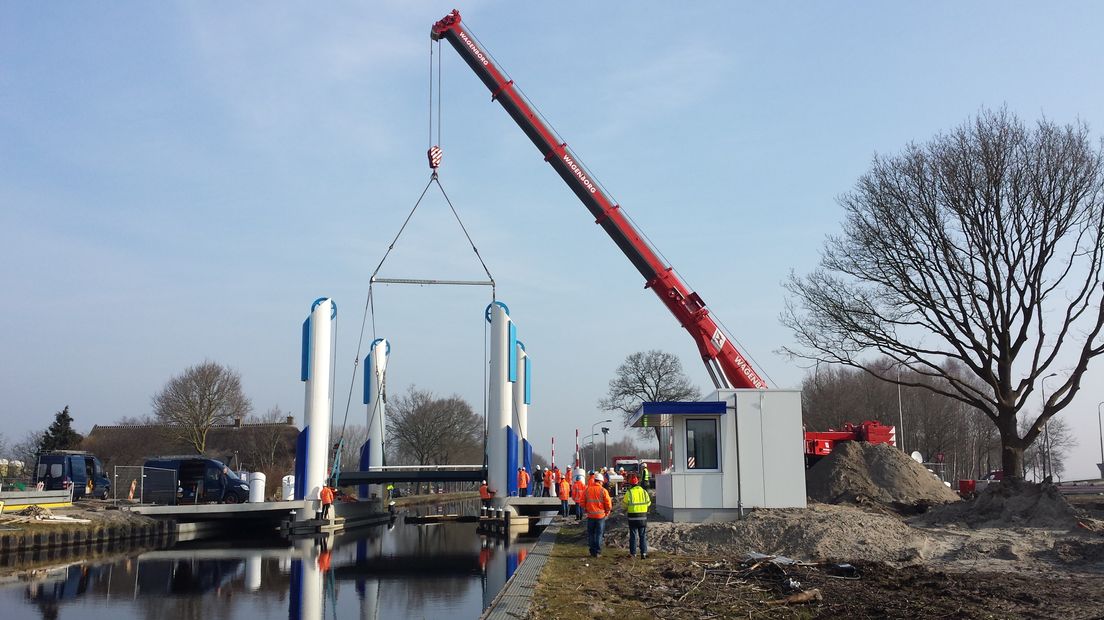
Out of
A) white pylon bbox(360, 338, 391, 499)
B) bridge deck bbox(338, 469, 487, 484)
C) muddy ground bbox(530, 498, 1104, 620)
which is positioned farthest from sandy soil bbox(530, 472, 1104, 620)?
white pylon bbox(360, 338, 391, 499)

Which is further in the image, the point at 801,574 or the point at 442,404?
the point at 442,404

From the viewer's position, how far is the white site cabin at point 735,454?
21062 mm

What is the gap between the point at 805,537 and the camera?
18.0 metres

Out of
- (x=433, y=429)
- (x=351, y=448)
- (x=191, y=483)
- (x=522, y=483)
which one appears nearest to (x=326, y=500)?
(x=522, y=483)

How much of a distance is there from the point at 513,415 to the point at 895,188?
49.5 feet

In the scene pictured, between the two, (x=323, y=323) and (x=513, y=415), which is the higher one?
(x=323, y=323)

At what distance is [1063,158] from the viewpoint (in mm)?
25094

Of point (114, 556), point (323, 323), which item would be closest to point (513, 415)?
point (323, 323)

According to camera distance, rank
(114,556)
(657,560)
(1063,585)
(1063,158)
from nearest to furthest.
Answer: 1. (1063,585)
2. (657,560)
3. (114,556)
4. (1063,158)

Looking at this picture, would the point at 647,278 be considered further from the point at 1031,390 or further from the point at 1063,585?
the point at 1063,585

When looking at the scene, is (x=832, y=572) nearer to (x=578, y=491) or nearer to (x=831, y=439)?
(x=578, y=491)

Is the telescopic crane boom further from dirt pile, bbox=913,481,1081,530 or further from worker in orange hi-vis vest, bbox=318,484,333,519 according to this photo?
worker in orange hi-vis vest, bbox=318,484,333,519

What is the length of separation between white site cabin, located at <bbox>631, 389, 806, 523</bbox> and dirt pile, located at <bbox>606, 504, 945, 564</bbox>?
728 millimetres

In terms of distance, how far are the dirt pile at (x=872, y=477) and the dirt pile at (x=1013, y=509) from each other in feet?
19.6
